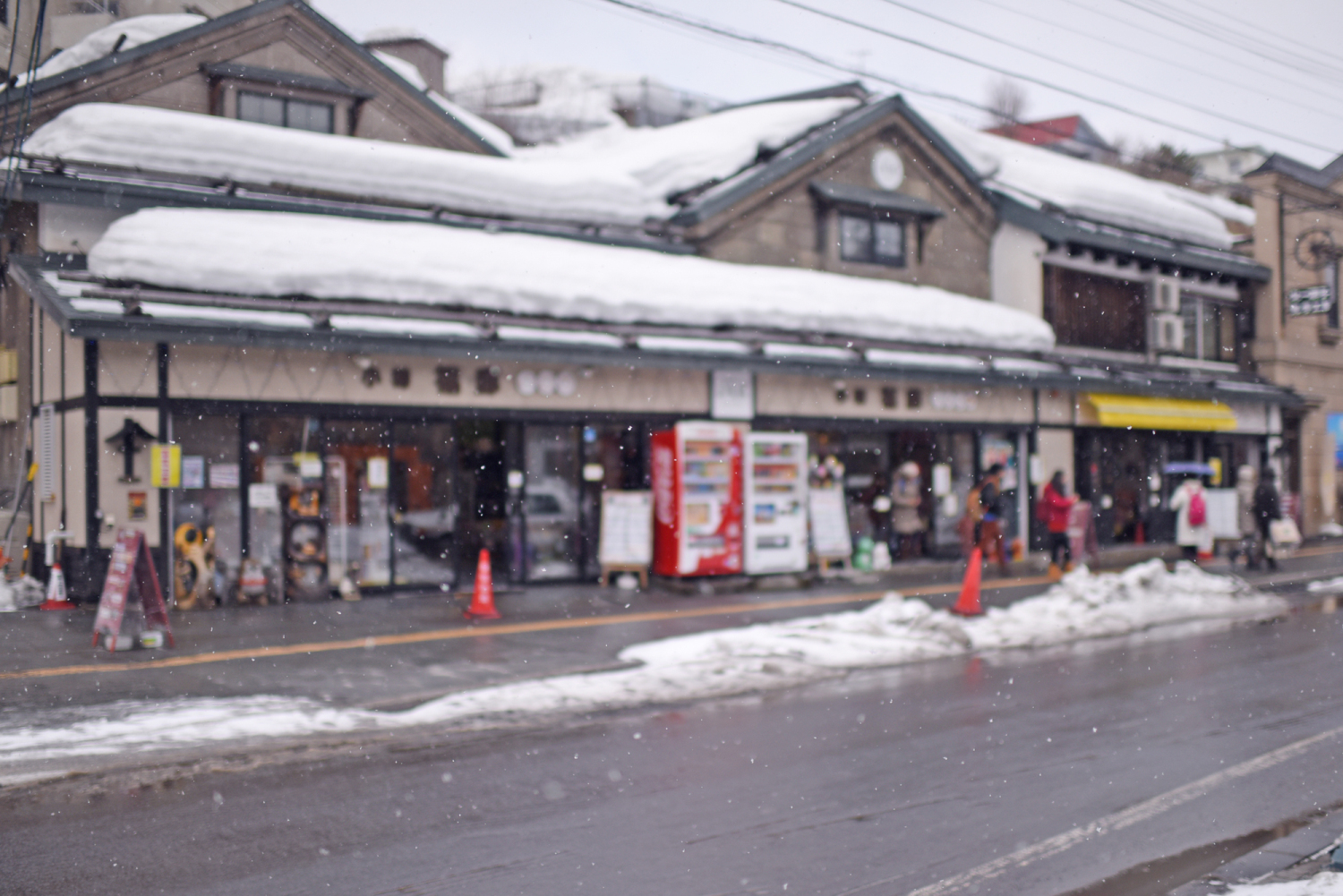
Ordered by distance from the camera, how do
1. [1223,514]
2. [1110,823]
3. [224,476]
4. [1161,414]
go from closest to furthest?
[1110,823]
[224,476]
[1223,514]
[1161,414]

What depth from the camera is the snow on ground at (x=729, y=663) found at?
8.00 m

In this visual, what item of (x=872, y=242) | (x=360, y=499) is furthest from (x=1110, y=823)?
(x=872, y=242)

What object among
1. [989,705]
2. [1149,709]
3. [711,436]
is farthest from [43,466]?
[1149,709]

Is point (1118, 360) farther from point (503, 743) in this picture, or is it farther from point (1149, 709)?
point (503, 743)

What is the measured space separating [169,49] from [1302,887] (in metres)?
19.5

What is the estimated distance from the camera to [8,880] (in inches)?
200

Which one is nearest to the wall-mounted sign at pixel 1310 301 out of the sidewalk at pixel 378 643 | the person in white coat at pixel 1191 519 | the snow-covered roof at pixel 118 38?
the person in white coat at pixel 1191 519

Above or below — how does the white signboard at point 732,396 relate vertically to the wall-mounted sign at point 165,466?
above

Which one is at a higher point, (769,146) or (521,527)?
(769,146)

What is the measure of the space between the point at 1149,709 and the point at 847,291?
40.4 feet

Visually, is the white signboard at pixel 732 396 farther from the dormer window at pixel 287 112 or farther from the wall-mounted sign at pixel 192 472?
the dormer window at pixel 287 112

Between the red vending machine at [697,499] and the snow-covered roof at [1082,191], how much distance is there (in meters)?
10.7

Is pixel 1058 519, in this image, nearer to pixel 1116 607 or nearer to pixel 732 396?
pixel 1116 607

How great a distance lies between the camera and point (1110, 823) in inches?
234
